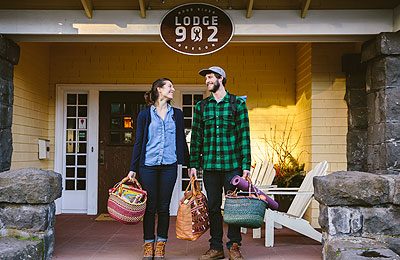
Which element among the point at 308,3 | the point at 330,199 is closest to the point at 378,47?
the point at 308,3

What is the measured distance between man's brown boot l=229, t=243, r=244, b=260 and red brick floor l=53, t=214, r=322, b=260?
42 cm

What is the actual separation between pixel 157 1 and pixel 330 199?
2.86 m

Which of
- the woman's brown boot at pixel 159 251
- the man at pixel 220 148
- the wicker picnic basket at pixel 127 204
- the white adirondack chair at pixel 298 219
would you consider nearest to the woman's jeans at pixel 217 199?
the man at pixel 220 148

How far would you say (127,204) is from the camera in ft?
14.5

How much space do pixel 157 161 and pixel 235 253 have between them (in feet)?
3.39

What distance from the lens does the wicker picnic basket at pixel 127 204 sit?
4.42 meters

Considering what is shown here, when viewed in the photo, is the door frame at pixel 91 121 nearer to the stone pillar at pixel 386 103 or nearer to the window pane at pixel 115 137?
the window pane at pixel 115 137

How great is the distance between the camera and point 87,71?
8.18m

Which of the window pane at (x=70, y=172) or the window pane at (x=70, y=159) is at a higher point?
the window pane at (x=70, y=159)

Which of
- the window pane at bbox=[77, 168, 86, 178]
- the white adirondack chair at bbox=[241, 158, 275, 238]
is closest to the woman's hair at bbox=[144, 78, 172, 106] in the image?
the white adirondack chair at bbox=[241, 158, 275, 238]

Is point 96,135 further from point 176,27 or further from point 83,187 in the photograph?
point 176,27

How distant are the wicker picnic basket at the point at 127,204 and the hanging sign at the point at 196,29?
178 cm

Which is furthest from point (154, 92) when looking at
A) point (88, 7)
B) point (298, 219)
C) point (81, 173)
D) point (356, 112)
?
point (81, 173)

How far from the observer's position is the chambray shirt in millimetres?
4562
